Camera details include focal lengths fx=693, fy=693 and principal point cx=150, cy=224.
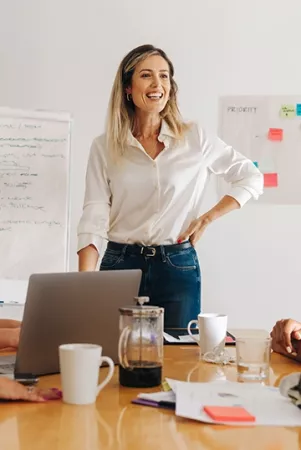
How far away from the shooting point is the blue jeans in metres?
2.57

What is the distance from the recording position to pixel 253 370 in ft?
4.76

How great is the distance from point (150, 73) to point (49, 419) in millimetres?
1822

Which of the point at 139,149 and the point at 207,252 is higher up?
the point at 139,149

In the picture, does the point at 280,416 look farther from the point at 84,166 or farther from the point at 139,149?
the point at 84,166

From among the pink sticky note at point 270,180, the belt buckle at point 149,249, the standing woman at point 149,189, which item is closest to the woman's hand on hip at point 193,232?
the standing woman at point 149,189

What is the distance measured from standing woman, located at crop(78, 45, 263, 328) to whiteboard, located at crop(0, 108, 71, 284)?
630 mm

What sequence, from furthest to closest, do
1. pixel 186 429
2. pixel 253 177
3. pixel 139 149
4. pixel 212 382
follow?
pixel 253 177, pixel 139 149, pixel 212 382, pixel 186 429

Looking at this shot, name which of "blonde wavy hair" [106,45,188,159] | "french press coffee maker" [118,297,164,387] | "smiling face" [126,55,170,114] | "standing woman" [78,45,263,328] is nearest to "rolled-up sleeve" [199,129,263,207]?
"standing woman" [78,45,263,328]

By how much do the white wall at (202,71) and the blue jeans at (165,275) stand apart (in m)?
0.77

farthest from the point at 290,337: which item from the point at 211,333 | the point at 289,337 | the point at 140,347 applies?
the point at 140,347

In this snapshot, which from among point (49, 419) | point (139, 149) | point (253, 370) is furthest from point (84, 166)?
point (49, 419)

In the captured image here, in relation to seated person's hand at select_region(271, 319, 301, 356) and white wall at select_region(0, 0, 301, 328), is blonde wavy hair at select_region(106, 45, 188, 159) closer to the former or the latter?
white wall at select_region(0, 0, 301, 328)

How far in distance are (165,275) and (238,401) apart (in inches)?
53.4

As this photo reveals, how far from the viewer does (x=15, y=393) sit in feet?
4.03
